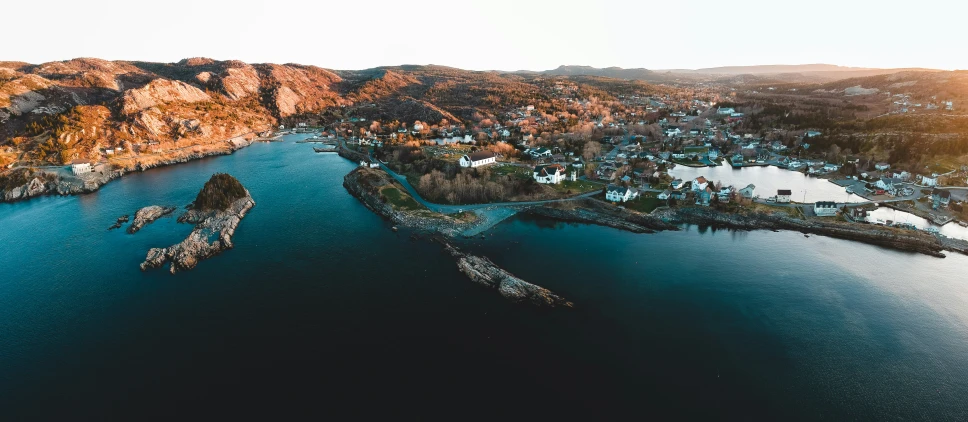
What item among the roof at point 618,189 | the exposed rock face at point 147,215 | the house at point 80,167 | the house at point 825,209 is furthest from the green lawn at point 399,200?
the house at point 80,167

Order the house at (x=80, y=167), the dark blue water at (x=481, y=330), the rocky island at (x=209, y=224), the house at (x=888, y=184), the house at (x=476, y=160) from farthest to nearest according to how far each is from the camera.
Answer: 1. the house at (x=476, y=160)
2. the house at (x=80, y=167)
3. the house at (x=888, y=184)
4. the rocky island at (x=209, y=224)
5. the dark blue water at (x=481, y=330)

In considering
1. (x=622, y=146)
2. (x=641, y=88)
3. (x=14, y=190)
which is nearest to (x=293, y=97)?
(x=14, y=190)

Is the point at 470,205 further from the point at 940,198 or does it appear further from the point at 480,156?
the point at 940,198

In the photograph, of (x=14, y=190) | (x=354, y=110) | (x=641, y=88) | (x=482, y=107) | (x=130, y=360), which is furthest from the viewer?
(x=641, y=88)

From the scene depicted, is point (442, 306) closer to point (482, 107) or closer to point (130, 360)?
point (130, 360)

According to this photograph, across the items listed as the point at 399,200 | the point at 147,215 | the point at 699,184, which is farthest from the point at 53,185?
the point at 699,184

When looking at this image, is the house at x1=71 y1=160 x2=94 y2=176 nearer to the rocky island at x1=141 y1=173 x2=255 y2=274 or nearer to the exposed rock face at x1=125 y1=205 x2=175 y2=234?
the exposed rock face at x1=125 y1=205 x2=175 y2=234

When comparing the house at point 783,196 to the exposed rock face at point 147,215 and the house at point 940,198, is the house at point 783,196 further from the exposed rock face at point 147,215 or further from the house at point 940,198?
the exposed rock face at point 147,215
